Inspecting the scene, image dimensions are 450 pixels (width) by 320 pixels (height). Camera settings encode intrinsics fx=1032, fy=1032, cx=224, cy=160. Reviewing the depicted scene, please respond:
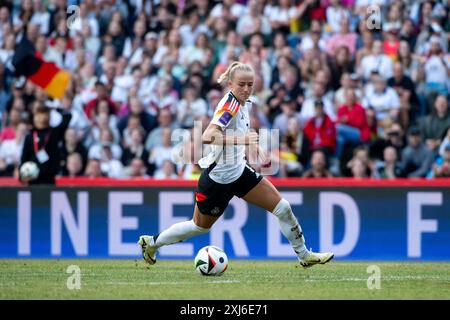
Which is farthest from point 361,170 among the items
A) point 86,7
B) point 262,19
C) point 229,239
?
point 86,7

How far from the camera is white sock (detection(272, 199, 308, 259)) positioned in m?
10.6

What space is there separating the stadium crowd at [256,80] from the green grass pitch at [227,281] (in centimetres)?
311

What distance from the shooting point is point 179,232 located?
10.8m

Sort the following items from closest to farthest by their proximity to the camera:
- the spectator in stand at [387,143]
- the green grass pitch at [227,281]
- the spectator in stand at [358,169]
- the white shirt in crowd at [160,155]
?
the green grass pitch at [227,281] < the spectator in stand at [358,169] < the spectator in stand at [387,143] < the white shirt in crowd at [160,155]

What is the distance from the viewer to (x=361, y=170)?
49.6 ft

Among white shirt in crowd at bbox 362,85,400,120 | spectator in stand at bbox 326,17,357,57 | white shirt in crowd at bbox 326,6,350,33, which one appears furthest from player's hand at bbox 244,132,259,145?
white shirt in crowd at bbox 326,6,350,33

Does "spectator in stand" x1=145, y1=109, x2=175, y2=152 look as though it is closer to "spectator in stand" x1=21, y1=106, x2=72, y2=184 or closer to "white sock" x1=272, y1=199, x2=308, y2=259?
"spectator in stand" x1=21, y1=106, x2=72, y2=184

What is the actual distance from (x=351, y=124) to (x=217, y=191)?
603 cm

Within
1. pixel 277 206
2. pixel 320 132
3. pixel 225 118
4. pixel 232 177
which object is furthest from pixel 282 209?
pixel 320 132

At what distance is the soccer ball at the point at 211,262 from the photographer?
35.1 feet

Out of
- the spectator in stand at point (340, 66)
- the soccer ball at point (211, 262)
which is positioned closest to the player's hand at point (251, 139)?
the soccer ball at point (211, 262)

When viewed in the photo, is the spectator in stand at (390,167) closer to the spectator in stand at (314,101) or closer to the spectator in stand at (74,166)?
the spectator in stand at (314,101)
